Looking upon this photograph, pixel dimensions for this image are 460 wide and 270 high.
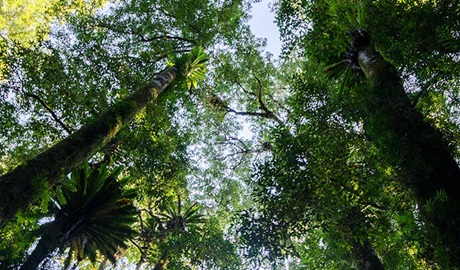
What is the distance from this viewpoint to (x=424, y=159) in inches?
128

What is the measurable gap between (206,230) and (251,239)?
5.19 m

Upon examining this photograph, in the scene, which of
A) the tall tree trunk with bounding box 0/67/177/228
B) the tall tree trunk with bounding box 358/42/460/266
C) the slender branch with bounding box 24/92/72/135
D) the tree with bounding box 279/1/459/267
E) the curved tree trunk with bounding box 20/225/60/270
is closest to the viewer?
the tall tree trunk with bounding box 358/42/460/266

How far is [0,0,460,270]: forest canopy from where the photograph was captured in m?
3.74

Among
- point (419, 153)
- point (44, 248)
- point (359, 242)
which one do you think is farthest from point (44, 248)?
point (419, 153)

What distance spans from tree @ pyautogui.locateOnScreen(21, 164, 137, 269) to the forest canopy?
0.03 meters

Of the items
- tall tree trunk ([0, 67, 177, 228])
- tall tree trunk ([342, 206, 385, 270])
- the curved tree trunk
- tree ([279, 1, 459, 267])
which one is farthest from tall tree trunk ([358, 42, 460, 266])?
the curved tree trunk

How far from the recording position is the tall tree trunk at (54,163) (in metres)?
3.46

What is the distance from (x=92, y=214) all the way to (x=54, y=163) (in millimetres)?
4237

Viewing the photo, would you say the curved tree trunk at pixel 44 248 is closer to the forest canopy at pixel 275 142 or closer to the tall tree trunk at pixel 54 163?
the forest canopy at pixel 275 142

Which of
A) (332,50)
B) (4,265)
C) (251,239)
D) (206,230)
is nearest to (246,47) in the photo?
(206,230)

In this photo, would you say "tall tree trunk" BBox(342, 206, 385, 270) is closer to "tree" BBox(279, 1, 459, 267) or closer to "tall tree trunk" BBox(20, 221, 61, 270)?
"tree" BBox(279, 1, 459, 267)

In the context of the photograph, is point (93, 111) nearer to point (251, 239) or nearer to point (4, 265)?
point (4, 265)

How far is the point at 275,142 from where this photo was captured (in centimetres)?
640

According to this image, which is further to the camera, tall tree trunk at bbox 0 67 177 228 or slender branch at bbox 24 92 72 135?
slender branch at bbox 24 92 72 135
